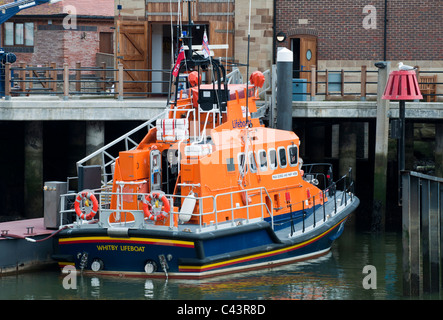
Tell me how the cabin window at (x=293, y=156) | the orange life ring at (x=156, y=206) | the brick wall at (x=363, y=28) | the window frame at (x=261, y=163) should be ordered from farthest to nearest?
1. the brick wall at (x=363, y=28)
2. the cabin window at (x=293, y=156)
3. the window frame at (x=261, y=163)
4. the orange life ring at (x=156, y=206)

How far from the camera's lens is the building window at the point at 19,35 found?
42000 mm

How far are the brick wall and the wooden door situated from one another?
13.0 feet

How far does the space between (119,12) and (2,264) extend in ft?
36.1

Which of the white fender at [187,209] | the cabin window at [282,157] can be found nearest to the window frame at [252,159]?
the cabin window at [282,157]

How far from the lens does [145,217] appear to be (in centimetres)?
1758

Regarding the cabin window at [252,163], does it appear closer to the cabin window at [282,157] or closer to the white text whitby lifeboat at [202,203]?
the white text whitby lifeboat at [202,203]

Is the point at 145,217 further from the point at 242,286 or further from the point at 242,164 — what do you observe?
the point at 242,164

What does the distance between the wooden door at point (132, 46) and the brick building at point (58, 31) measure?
15.4 metres

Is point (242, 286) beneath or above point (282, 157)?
beneath

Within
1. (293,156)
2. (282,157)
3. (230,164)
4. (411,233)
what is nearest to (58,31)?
(293,156)

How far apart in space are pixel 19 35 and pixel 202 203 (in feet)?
88.5

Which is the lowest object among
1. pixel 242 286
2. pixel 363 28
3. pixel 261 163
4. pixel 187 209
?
pixel 242 286

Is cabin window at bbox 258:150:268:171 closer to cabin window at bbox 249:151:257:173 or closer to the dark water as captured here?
cabin window at bbox 249:151:257:173
